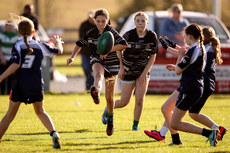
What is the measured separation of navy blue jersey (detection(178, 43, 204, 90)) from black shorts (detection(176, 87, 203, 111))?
5cm

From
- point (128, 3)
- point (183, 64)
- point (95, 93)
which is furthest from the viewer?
point (128, 3)

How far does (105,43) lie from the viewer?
6.91 meters

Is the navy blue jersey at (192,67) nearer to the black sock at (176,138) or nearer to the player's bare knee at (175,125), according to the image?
the player's bare knee at (175,125)

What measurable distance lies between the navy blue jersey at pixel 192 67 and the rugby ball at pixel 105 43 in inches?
45.8

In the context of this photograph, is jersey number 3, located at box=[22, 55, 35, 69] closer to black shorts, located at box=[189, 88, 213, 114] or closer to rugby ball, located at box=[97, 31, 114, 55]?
rugby ball, located at box=[97, 31, 114, 55]

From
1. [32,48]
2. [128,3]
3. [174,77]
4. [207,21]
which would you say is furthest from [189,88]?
[128,3]

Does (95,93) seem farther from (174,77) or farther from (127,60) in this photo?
(174,77)

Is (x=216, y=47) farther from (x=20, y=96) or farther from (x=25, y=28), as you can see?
(x=20, y=96)

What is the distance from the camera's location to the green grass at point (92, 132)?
21.3 feet

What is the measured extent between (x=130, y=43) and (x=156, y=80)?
18.7 feet

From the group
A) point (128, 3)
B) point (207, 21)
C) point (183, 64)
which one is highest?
point (183, 64)

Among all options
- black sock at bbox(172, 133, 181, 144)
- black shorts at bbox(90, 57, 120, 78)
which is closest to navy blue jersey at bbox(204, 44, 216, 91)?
black sock at bbox(172, 133, 181, 144)

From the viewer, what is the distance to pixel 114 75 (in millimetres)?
7480

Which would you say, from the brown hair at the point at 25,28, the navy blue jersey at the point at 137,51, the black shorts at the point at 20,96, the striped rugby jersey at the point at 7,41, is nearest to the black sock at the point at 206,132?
the navy blue jersey at the point at 137,51
